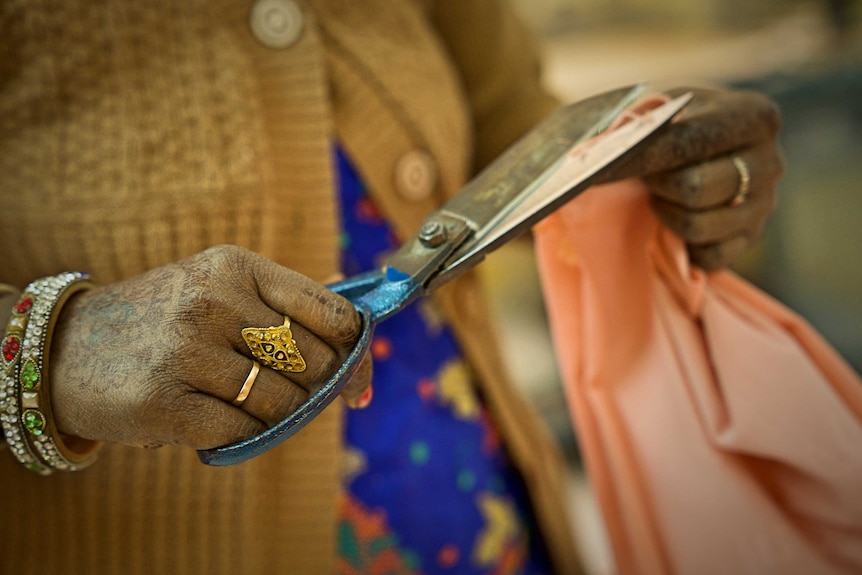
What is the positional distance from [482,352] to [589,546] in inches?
43.9

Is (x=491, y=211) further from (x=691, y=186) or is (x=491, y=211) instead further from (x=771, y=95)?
(x=771, y=95)

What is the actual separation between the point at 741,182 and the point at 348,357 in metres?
0.39

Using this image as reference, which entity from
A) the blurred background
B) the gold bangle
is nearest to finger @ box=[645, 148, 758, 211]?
the gold bangle

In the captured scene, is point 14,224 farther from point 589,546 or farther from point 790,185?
point 790,185

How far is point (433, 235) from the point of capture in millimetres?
496

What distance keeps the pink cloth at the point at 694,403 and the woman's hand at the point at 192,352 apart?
311 mm

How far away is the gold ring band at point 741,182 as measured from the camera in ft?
1.98

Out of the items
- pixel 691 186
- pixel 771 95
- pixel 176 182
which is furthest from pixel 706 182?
pixel 771 95

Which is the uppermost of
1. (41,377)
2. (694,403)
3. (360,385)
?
(41,377)

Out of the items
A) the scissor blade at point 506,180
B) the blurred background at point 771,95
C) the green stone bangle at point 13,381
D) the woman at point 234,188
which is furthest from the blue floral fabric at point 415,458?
the blurred background at point 771,95

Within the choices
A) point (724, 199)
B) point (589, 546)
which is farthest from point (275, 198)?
point (589, 546)

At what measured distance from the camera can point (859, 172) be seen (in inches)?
74.2

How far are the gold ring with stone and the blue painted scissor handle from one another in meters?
0.02

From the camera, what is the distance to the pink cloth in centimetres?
67
